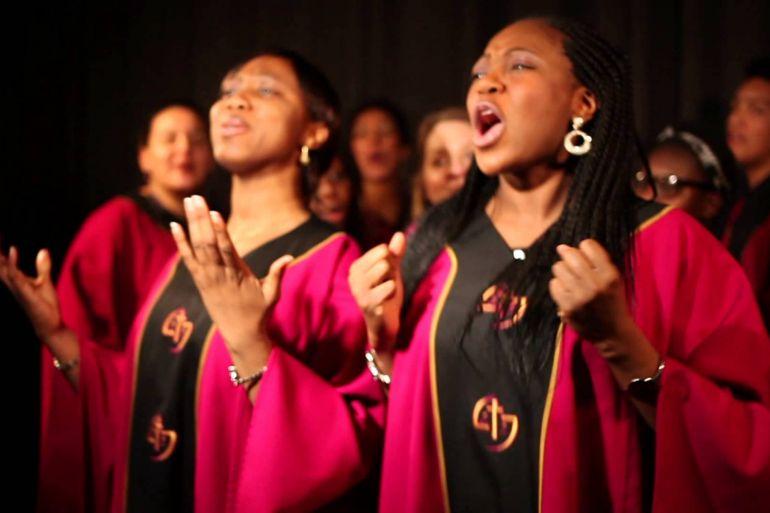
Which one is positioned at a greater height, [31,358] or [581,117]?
[581,117]

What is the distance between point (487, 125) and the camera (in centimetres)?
161

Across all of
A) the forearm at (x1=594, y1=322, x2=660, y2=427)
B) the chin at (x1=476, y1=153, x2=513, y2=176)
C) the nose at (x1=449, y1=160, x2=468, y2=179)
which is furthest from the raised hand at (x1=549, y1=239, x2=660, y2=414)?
the nose at (x1=449, y1=160, x2=468, y2=179)

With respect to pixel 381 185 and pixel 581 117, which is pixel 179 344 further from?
pixel 381 185

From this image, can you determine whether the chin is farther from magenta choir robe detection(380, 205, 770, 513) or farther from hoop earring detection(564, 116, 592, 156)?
magenta choir robe detection(380, 205, 770, 513)

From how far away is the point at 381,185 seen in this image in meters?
3.16

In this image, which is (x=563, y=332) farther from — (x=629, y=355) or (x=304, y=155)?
(x=304, y=155)

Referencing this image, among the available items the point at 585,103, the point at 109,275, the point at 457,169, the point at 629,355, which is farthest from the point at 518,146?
the point at 109,275

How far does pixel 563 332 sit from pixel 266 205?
0.71m

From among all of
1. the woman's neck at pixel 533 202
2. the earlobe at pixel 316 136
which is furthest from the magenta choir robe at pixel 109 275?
the woman's neck at pixel 533 202

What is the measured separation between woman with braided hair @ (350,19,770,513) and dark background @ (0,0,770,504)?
112 cm

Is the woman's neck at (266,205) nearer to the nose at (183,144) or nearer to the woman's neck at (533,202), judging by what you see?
the woman's neck at (533,202)

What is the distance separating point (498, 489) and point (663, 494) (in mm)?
263

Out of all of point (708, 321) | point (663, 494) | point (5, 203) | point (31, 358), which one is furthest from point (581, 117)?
point (5, 203)

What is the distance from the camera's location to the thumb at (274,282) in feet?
5.26
